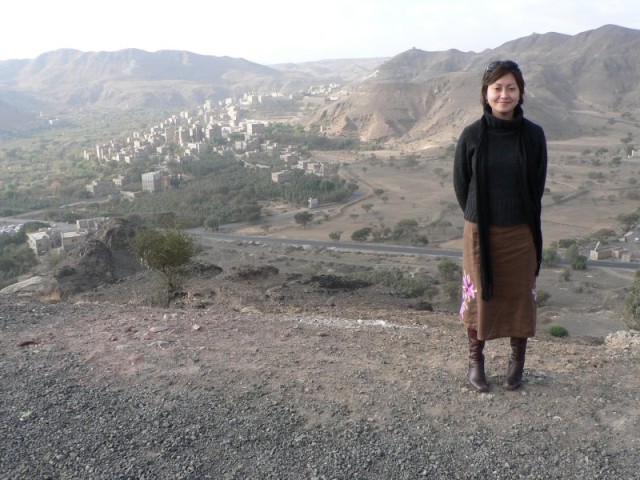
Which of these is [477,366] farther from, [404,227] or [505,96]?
[404,227]

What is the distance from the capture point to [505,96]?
2535 mm

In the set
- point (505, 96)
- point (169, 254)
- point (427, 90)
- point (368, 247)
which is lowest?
point (368, 247)

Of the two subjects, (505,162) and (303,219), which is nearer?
(505,162)

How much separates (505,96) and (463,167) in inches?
14.3

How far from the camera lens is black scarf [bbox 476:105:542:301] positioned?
8.41 feet

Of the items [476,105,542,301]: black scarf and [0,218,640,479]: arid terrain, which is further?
[476,105,542,301]: black scarf

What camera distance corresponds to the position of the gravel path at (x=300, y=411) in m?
2.38

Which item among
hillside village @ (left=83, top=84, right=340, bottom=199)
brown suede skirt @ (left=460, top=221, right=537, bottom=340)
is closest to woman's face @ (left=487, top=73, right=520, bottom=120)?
brown suede skirt @ (left=460, top=221, right=537, bottom=340)

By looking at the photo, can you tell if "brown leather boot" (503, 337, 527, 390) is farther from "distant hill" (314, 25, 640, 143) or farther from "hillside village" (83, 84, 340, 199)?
"distant hill" (314, 25, 640, 143)

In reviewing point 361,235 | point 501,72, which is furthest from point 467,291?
point 361,235

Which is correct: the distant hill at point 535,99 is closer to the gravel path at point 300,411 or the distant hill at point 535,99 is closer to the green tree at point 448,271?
the green tree at point 448,271

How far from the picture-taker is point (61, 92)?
127812 mm

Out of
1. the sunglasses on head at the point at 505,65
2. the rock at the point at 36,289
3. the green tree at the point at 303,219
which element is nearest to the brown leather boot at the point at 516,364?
the sunglasses on head at the point at 505,65

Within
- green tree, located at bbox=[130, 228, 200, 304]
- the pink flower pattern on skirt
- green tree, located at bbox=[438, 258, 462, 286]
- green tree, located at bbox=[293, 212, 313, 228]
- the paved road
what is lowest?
the paved road
